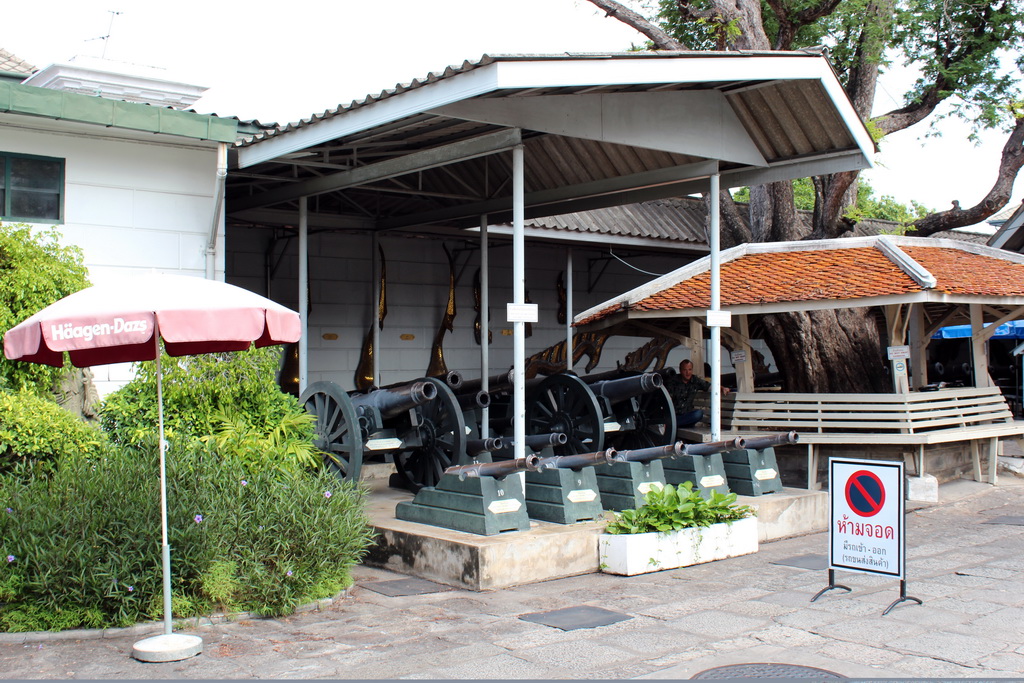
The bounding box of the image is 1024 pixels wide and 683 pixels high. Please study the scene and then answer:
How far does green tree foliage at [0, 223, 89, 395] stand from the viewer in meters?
7.98

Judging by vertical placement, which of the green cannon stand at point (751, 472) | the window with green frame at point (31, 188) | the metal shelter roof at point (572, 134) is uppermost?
the metal shelter roof at point (572, 134)

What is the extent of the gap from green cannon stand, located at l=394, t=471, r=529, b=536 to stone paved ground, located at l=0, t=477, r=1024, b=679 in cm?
61

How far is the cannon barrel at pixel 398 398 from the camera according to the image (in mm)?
9789

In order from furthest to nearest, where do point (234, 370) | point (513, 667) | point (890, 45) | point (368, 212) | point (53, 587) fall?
point (890, 45) → point (368, 212) → point (234, 370) → point (53, 587) → point (513, 667)

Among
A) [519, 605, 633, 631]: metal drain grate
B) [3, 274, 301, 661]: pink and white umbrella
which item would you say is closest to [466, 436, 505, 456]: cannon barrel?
[519, 605, 633, 631]: metal drain grate

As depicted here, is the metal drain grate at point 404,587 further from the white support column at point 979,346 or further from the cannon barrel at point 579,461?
the white support column at point 979,346

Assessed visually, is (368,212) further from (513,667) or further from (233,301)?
(513,667)

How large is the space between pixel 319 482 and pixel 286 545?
767 mm

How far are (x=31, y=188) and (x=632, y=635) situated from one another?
678 cm

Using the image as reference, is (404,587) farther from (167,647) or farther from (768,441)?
(768,441)

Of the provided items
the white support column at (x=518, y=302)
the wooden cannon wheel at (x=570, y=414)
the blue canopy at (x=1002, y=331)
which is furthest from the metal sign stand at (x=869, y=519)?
the blue canopy at (x=1002, y=331)

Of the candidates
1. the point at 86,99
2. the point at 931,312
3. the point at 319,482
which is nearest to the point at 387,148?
the point at 86,99

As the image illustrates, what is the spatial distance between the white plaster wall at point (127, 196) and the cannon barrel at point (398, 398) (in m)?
2.00

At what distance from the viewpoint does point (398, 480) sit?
11211mm
